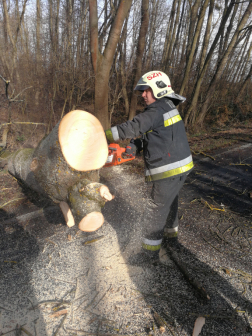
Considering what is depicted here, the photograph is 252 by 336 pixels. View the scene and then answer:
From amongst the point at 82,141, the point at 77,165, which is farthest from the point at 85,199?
the point at 82,141

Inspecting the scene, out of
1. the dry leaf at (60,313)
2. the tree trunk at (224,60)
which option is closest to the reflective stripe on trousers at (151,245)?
the dry leaf at (60,313)

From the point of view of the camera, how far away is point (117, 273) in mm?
2154

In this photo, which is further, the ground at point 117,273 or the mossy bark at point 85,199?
the mossy bark at point 85,199

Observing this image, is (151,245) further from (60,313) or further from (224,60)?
(224,60)

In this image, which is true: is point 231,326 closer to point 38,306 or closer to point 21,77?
point 38,306

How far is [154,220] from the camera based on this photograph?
7.58ft

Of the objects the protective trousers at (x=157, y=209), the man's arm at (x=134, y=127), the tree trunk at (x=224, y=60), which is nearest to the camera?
the man's arm at (x=134, y=127)

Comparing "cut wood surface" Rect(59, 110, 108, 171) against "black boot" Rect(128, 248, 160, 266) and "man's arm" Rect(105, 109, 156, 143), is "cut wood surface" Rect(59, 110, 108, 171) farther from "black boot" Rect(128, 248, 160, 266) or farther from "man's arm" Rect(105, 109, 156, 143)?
"black boot" Rect(128, 248, 160, 266)

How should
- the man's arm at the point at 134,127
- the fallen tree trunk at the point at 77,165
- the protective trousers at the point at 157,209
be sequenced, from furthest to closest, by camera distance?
the protective trousers at the point at 157,209, the fallen tree trunk at the point at 77,165, the man's arm at the point at 134,127

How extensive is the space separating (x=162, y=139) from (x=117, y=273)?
148 centimetres

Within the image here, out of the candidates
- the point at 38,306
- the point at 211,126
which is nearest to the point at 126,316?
the point at 38,306

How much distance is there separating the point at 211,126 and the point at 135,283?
967 centimetres

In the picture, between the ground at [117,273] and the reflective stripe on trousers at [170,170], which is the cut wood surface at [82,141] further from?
the ground at [117,273]

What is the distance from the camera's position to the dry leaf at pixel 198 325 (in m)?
1.64
